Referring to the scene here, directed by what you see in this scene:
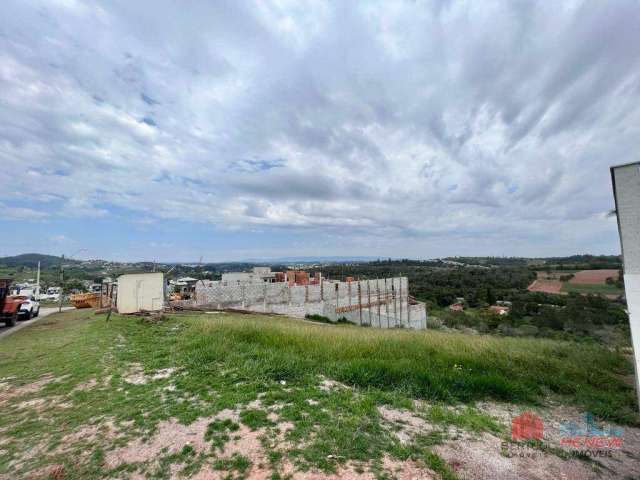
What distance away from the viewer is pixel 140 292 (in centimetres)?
1447

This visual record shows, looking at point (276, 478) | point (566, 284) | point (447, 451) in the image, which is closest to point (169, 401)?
point (276, 478)

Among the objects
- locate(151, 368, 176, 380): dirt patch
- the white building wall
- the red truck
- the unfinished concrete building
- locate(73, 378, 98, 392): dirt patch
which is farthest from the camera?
the unfinished concrete building

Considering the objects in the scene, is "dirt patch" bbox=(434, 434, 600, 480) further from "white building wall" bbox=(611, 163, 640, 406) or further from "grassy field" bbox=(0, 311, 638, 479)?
"white building wall" bbox=(611, 163, 640, 406)

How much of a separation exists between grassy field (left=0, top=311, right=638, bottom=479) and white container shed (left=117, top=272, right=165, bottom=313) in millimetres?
4985

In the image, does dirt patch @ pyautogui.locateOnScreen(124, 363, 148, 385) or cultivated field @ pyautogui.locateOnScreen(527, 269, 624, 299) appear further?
cultivated field @ pyautogui.locateOnScreen(527, 269, 624, 299)

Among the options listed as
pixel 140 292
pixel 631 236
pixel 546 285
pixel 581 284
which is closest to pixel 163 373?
pixel 631 236

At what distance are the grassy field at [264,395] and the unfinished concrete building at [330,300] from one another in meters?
8.97

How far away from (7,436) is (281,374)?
417cm

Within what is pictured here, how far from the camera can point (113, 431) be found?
4062 mm

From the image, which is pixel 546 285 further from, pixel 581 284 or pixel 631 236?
pixel 631 236

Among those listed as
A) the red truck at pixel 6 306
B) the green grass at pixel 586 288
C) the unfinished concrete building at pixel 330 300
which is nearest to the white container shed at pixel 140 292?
the unfinished concrete building at pixel 330 300

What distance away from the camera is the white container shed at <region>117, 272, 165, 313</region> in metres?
14.4

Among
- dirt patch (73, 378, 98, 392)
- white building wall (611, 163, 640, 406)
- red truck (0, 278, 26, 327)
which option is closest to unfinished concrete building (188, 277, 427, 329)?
red truck (0, 278, 26, 327)

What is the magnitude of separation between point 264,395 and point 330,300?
17.3 metres
